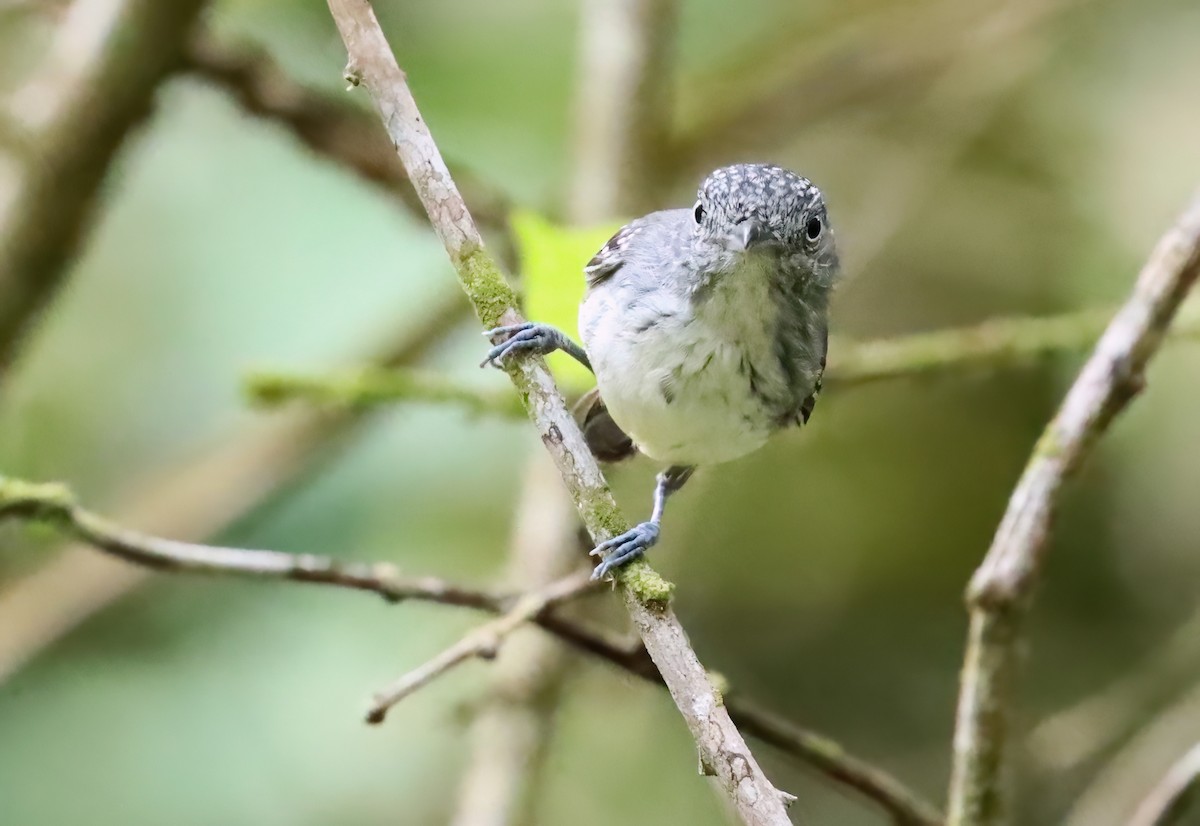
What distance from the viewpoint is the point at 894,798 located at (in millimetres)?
1998

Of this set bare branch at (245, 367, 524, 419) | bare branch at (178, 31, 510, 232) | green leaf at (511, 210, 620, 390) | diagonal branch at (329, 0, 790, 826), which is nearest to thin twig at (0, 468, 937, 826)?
diagonal branch at (329, 0, 790, 826)

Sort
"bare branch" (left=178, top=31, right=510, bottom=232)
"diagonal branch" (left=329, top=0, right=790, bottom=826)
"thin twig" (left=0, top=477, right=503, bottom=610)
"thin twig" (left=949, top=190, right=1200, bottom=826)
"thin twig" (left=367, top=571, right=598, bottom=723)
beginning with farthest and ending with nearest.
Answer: "bare branch" (left=178, top=31, right=510, bottom=232), "thin twig" (left=949, top=190, right=1200, bottom=826), "thin twig" (left=0, top=477, right=503, bottom=610), "thin twig" (left=367, top=571, right=598, bottom=723), "diagonal branch" (left=329, top=0, right=790, bottom=826)

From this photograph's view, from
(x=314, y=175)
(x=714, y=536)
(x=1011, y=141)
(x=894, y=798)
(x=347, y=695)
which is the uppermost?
(x=314, y=175)

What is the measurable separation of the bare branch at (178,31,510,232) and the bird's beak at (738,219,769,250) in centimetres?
154

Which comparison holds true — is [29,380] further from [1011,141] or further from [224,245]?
[1011,141]

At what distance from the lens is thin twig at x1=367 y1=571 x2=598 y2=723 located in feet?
5.39

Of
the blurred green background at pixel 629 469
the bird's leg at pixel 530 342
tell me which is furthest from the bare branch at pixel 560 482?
the bird's leg at pixel 530 342

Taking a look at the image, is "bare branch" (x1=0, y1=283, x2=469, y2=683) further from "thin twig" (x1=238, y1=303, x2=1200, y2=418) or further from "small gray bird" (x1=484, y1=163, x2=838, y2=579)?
"small gray bird" (x1=484, y1=163, x2=838, y2=579)

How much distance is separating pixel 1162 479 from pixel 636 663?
8.62ft

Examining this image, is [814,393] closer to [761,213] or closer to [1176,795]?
[761,213]

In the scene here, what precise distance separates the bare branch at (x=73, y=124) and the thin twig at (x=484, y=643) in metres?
1.57

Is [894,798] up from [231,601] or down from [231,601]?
down

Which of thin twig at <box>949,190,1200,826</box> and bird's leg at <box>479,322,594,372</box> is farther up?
bird's leg at <box>479,322,594,372</box>

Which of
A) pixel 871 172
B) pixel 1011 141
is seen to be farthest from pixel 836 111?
pixel 1011 141
